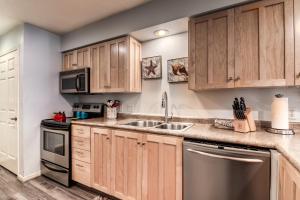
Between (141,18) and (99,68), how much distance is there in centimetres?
102

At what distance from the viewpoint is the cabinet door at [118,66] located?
7.91ft

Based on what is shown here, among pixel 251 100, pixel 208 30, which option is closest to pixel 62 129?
pixel 208 30

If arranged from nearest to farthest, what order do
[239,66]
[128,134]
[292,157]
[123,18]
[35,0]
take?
[292,157]
[239,66]
[128,134]
[35,0]
[123,18]

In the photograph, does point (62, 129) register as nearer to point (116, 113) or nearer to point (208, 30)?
point (116, 113)

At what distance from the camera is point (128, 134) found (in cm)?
194

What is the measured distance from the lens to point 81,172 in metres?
2.36

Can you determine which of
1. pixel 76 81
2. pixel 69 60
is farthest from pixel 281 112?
pixel 69 60

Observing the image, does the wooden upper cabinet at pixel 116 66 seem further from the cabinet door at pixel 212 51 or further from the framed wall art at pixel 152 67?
the cabinet door at pixel 212 51

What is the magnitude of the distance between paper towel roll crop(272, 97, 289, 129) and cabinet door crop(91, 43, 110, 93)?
6.80ft

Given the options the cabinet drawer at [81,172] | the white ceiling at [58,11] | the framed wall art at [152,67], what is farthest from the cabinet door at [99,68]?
the cabinet drawer at [81,172]

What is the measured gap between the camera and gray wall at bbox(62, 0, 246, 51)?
1809 mm

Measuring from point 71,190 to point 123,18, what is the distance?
8.08 feet

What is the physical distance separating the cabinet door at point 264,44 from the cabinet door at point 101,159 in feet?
5.31

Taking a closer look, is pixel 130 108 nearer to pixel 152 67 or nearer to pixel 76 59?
pixel 152 67
